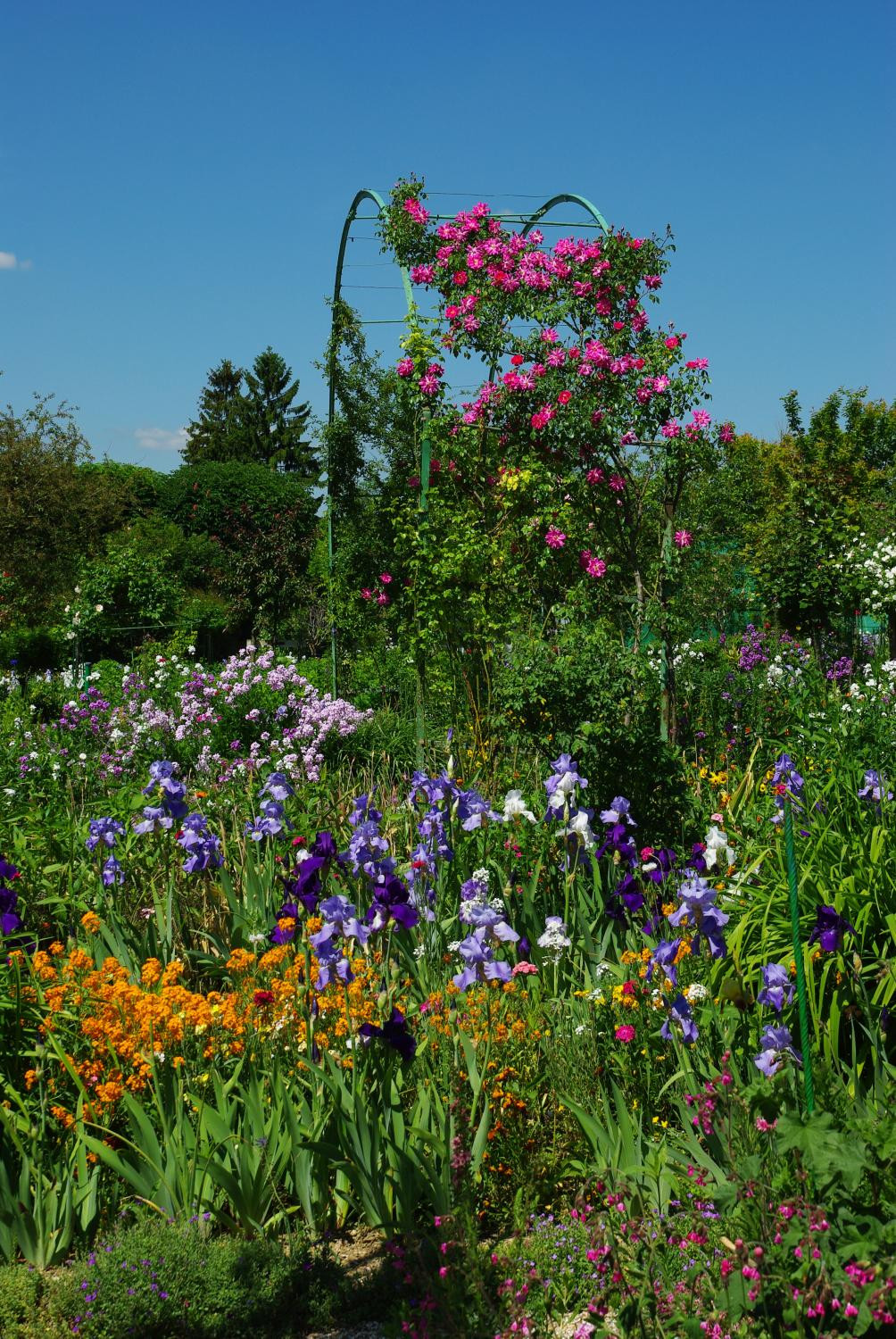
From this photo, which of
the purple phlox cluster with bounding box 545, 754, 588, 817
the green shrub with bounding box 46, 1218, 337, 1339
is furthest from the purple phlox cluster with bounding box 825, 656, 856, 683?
the green shrub with bounding box 46, 1218, 337, 1339

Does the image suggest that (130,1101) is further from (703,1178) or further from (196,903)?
(196,903)

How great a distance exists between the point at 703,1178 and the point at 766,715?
5.11 meters

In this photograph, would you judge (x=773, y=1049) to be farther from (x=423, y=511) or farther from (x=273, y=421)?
(x=273, y=421)

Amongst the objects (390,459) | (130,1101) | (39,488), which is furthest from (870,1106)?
(39,488)

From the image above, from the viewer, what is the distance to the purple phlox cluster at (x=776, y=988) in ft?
7.75

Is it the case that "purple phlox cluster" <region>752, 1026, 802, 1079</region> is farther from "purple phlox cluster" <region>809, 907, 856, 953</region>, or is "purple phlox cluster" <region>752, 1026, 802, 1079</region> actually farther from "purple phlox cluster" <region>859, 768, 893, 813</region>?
"purple phlox cluster" <region>859, 768, 893, 813</region>

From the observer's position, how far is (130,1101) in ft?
7.97

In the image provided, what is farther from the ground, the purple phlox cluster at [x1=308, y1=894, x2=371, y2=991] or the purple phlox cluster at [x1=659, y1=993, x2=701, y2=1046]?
the purple phlox cluster at [x1=308, y1=894, x2=371, y2=991]

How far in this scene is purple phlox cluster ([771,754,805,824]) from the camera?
3717 mm

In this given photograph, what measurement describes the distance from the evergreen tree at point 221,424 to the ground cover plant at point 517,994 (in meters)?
31.7

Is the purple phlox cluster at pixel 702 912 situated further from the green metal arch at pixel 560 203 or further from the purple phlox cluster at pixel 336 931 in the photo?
the green metal arch at pixel 560 203

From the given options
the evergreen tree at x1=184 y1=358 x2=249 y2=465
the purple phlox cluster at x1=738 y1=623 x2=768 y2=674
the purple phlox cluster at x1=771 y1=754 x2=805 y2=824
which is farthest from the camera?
the evergreen tree at x1=184 y1=358 x2=249 y2=465

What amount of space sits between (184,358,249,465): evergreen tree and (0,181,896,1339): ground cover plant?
3169 centimetres

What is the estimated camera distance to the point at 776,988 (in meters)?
2.37
